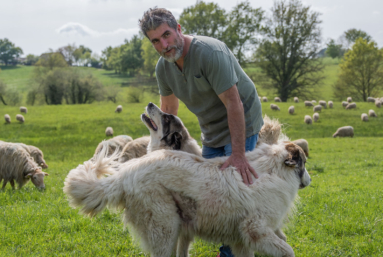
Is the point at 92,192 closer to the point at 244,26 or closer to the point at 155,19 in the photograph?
the point at 155,19

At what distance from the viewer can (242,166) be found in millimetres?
3137

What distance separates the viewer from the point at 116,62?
86250 millimetres

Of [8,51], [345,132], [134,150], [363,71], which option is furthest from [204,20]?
[8,51]

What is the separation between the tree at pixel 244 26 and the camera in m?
41.9

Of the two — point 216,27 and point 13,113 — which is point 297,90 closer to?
point 216,27

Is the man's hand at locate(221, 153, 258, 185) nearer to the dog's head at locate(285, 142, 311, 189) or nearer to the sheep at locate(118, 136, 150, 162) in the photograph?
the dog's head at locate(285, 142, 311, 189)

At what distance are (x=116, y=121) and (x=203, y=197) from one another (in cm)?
2266

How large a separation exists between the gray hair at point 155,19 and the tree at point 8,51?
11332cm

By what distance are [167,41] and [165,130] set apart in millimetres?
1330

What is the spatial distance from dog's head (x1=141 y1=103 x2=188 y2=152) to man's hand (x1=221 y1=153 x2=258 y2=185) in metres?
1.15

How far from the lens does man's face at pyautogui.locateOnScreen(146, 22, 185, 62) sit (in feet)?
10.7

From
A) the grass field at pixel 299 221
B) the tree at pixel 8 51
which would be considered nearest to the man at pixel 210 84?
the grass field at pixel 299 221

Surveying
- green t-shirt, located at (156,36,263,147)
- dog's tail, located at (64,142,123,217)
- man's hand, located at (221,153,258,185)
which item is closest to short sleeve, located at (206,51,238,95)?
green t-shirt, located at (156,36,263,147)

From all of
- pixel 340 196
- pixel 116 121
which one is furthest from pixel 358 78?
pixel 340 196
